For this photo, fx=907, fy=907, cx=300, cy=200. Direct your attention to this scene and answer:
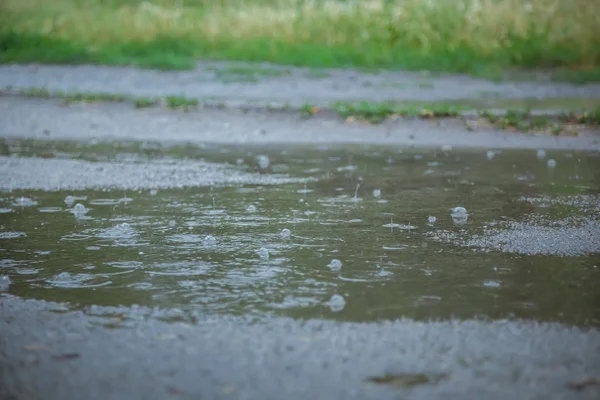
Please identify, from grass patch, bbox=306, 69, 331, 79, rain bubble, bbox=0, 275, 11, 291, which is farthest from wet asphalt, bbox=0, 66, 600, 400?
grass patch, bbox=306, 69, 331, 79

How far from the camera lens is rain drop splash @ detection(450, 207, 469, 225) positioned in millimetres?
6039

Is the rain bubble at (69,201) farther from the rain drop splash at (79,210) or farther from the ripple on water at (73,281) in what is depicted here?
the ripple on water at (73,281)

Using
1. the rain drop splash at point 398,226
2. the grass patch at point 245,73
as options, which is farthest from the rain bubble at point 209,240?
the grass patch at point 245,73

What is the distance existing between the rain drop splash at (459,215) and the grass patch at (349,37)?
9376 millimetres

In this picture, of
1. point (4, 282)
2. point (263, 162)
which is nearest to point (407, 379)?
point (4, 282)

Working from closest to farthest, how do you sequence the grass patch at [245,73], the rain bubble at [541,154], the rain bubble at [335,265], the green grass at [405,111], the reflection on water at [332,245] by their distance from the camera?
the reflection on water at [332,245], the rain bubble at [335,265], the rain bubble at [541,154], the green grass at [405,111], the grass patch at [245,73]

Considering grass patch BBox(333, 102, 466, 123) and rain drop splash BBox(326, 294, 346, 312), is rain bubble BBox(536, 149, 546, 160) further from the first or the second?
rain drop splash BBox(326, 294, 346, 312)

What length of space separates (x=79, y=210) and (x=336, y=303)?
9.29ft

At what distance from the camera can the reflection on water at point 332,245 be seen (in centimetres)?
429

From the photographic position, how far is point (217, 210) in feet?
21.3

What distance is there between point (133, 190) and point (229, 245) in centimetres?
214

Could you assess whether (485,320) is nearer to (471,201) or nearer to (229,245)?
(229,245)

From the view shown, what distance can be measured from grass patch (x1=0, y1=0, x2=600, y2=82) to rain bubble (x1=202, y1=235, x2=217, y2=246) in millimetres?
10733

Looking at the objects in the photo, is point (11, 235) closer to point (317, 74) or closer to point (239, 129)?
point (239, 129)
